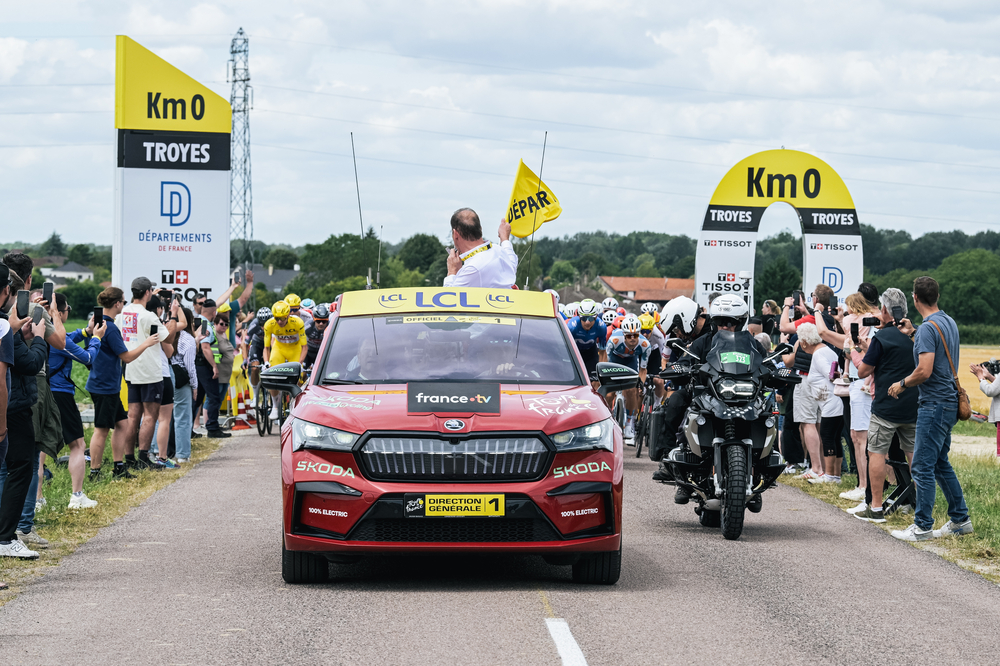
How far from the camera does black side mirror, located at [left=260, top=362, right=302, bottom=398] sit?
864 centimetres

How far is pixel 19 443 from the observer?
356 inches

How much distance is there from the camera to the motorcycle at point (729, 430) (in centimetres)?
1048

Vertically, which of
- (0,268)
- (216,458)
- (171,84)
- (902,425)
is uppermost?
Answer: (171,84)

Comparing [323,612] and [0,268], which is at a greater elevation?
[0,268]

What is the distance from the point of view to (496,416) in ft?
25.3

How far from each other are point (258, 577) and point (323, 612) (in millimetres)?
1287

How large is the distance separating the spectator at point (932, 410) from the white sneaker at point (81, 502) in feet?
23.4

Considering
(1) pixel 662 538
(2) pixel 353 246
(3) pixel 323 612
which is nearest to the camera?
(3) pixel 323 612

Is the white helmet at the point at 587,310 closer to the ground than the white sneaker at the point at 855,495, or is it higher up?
higher up

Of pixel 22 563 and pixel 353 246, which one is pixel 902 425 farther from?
pixel 353 246

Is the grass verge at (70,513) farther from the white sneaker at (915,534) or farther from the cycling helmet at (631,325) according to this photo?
the white sneaker at (915,534)

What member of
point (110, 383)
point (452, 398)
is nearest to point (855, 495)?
point (452, 398)

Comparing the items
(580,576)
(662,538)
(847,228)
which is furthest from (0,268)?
(847,228)

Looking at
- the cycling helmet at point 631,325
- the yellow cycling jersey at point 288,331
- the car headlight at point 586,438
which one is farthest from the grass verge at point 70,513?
the cycling helmet at point 631,325
